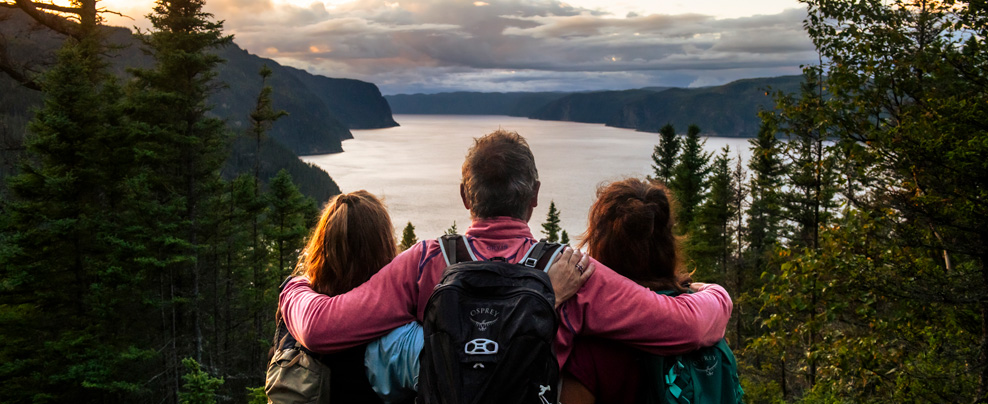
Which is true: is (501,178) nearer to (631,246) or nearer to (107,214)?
(631,246)

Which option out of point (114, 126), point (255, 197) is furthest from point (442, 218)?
point (114, 126)

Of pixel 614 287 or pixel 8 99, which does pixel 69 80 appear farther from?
pixel 8 99

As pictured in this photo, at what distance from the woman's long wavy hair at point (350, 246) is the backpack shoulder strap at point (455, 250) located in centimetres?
47

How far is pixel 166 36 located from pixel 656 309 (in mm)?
19633

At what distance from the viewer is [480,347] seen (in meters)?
1.91

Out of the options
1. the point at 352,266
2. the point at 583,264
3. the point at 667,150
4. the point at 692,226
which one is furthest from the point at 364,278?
the point at 667,150

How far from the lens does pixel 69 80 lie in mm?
13523

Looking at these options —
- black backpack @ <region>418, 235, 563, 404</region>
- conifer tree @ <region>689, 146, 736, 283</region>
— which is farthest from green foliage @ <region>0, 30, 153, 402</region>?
conifer tree @ <region>689, 146, 736, 283</region>

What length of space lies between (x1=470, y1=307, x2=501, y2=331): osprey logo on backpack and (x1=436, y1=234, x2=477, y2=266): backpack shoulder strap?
0.33m

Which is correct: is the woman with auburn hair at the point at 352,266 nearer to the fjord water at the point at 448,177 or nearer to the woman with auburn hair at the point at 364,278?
the woman with auburn hair at the point at 364,278

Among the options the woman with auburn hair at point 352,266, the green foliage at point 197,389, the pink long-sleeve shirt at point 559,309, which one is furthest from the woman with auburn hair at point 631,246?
the green foliage at point 197,389

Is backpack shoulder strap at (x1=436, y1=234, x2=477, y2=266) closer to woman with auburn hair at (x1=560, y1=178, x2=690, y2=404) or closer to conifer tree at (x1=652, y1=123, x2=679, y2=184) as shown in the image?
woman with auburn hair at (x1=560, y1=178, x2=690, y2=404)

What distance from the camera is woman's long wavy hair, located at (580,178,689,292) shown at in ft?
8.11

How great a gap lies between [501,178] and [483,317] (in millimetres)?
641
